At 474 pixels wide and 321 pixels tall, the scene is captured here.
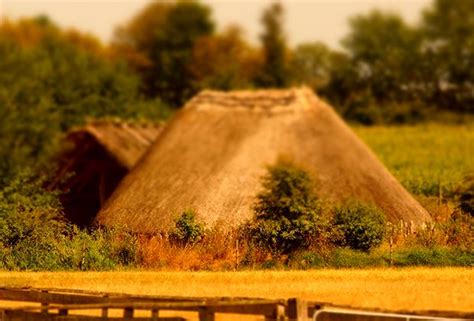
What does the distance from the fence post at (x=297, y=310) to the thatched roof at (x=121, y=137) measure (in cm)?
2774

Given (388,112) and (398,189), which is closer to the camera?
(398,189)

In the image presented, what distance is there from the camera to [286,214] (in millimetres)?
32938

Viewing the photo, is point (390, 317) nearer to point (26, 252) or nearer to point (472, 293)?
point (472, 293)

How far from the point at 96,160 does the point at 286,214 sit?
57.3ft

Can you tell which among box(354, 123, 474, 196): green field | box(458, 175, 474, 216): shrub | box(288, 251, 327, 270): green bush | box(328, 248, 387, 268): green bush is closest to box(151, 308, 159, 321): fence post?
box(288, 251, 327, 270): green bush

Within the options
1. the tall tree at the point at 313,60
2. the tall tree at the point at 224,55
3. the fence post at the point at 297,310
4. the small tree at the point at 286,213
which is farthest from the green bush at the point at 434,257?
the tall tree at the point at 313,60

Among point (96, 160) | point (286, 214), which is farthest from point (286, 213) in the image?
point (96, 160)

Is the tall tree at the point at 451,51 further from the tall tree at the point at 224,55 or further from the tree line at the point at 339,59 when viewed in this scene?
the tall tree at the point at 224,55

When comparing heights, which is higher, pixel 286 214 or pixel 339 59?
pixel 339 59

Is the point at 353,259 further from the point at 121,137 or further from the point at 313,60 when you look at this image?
the point at 313,60

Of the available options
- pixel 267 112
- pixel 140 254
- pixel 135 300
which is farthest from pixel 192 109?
pixel 135 300

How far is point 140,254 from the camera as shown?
32.1 metres

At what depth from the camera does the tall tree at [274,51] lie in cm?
8612

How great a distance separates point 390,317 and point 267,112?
22.1 meters
